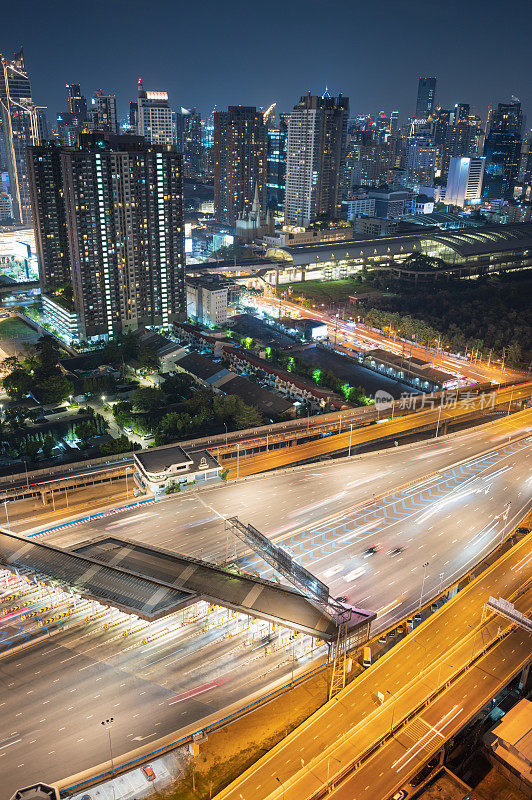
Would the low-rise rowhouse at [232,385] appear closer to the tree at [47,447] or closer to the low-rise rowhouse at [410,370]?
the low-rise rowhouse at [410,370]

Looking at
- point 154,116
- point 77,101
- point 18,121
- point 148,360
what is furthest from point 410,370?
point 77,101

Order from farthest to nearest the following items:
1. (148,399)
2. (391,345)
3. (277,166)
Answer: (277,166), (391,345), (148,399)

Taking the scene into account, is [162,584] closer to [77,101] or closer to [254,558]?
[254,558]

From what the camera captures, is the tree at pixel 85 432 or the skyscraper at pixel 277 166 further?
the skyscraper at pixel 277 166

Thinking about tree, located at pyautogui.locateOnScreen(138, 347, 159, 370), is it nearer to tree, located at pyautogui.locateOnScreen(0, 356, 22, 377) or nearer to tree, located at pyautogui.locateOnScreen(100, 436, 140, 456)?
tree, located at pyautogui.locateOnScreen(0, 356, 22, 377)

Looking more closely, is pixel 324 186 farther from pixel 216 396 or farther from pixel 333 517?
pixel 333 517

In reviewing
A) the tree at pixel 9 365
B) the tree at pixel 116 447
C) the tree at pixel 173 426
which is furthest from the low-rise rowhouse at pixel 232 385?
the tree at pixel 9 365
